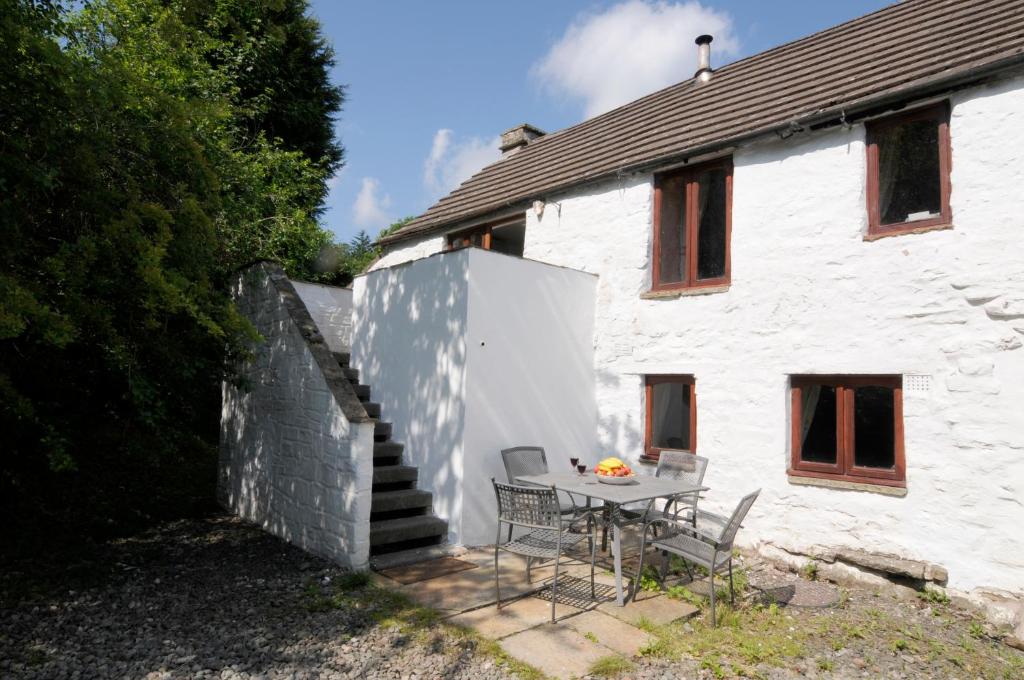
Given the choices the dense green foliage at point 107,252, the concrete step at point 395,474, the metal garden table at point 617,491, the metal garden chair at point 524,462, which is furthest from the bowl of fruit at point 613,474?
the dense green foliage at point 107,252

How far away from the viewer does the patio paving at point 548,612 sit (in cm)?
443

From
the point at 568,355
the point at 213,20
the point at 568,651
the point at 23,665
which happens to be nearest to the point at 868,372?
the point at 568,355

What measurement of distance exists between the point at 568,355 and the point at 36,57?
6.16 metres

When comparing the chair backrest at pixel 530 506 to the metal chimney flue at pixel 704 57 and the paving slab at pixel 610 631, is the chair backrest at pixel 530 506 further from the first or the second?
the metal chimney flue at pixel 704 57

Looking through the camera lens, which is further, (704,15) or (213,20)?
(213,20)

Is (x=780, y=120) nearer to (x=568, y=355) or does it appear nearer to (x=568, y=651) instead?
(x=568, y=355)

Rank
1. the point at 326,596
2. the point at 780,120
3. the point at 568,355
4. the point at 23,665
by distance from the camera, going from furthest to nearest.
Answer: the point at 568,355, the point at 780,120, the point at 326,596, the point at 23,665

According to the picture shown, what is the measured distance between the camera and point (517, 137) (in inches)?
542

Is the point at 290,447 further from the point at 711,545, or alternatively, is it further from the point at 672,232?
the point at 672,232

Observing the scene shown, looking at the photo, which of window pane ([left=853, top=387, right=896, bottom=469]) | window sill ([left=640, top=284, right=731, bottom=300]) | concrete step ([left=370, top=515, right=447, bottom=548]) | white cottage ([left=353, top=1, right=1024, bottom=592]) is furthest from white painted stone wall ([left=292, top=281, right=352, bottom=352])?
window pane ([left=853, top=387, right=896, bottom=469])

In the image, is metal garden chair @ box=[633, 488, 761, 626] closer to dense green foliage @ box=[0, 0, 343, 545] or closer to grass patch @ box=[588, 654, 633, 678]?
grass patch @ box=[588, 654, 633, 678]

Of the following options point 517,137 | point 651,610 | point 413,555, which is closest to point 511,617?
point 651,610

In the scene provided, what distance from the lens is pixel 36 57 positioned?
466 centimetres

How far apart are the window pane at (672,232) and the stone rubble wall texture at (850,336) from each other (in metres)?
0.21
